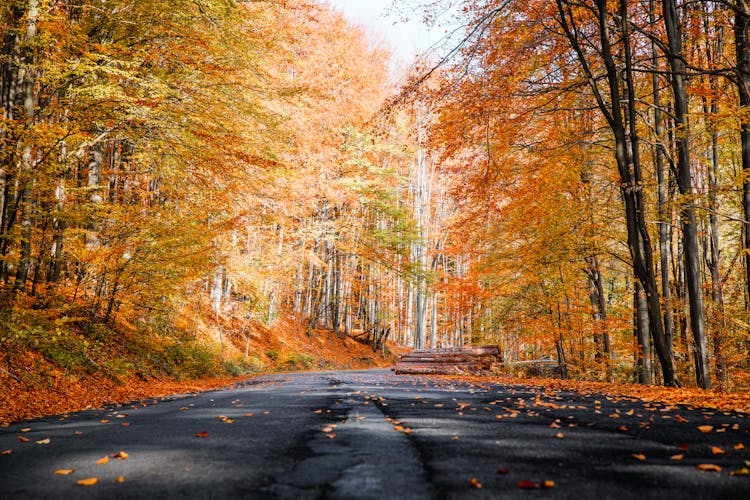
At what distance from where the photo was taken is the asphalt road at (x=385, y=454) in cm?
261

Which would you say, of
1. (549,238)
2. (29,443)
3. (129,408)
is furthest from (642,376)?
(29,443)

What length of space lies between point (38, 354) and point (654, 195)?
16.1 m

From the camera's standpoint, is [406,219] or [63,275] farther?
[406,219]

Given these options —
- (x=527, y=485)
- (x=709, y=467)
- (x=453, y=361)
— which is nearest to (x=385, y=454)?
(x=527, y=485)

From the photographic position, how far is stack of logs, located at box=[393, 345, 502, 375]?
16281 millimetres

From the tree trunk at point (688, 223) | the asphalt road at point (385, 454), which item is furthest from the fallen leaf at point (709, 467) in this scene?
the tree trunk at point (688, 223)

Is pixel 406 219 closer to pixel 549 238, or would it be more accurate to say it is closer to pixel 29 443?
pixel 549 238

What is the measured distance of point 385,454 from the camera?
339cm

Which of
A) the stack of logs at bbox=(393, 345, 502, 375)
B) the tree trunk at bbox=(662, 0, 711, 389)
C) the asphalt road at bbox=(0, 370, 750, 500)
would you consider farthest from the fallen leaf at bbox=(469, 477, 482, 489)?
Answer: the stack of logs at bbox=(393, 345, 502, 375)

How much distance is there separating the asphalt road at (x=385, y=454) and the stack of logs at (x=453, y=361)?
1055cm

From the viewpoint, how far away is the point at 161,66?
13656 mm

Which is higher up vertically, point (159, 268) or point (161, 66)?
point (161, 66)

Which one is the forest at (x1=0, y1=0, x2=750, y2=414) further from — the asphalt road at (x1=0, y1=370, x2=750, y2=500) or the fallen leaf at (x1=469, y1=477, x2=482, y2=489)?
the fallen leaf at (x1=469, y1=477, x2=482, y2=489)

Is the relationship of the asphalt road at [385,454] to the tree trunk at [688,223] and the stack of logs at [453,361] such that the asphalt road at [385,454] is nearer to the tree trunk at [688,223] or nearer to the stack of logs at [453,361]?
the tree trunk at [688,223]
